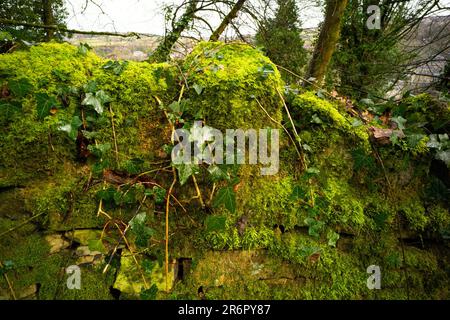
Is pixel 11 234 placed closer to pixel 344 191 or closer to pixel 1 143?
pixel 1 143

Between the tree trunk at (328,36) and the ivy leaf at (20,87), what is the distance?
11.7 feet

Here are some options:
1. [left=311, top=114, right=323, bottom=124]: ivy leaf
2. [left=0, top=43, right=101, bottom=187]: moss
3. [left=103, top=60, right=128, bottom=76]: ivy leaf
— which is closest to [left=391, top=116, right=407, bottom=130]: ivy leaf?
[left=311, top=114, right=323, bottom=124]: ivy leaf

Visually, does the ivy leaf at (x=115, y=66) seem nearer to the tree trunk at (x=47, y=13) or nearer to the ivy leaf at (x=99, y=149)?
the ivy leaf at (x=99, y=149)

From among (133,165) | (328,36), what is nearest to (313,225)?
(133,165)

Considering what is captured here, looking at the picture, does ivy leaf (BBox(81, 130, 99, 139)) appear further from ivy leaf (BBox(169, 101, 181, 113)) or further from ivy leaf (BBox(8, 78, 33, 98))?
ivy leaf (BBox(169, 101, 181, 113))

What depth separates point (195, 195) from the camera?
5.48 ft

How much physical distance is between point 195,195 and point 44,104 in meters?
0.96

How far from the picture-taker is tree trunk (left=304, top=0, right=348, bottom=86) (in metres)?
4.13

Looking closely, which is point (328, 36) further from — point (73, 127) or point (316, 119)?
point (73, 127)
